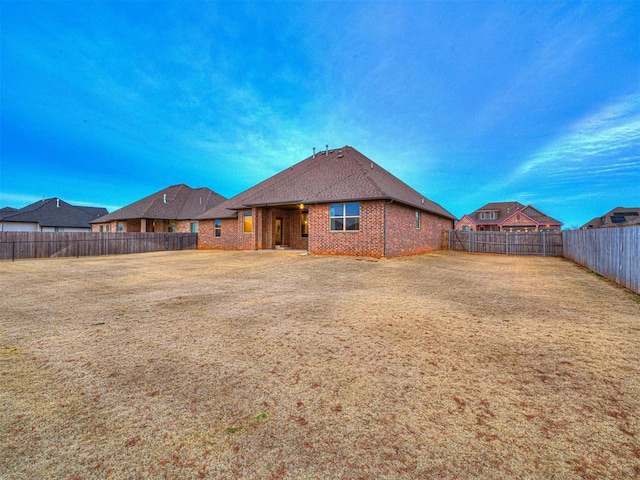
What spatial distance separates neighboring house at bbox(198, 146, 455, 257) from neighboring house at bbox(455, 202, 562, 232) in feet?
98.8

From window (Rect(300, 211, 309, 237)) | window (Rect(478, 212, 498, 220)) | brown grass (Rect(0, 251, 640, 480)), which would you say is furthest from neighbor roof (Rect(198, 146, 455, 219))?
window (Rect(478, 212, 498, 220))

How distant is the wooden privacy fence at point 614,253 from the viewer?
24.4ft

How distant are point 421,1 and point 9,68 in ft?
160

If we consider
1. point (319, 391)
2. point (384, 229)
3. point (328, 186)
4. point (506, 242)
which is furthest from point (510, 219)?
point (319, 391)

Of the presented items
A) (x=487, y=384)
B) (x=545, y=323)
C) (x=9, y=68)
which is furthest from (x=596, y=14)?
(x=9, y=68)

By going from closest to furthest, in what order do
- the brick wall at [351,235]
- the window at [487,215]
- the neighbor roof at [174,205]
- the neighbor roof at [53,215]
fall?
the brick wall at [351,235] < the neighbor roof at [174,205] < the neighbor roof at [53,215] < the window at [487,215]

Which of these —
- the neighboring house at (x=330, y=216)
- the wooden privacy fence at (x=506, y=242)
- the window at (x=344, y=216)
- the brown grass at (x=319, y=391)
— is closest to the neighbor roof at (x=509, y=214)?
the neighboring house at (x=330, y=216)

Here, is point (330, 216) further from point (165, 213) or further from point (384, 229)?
point (165, 213)

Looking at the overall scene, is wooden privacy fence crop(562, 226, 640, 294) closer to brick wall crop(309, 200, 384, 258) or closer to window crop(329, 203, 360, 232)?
brick wall crop(309, 200, 384, 258)

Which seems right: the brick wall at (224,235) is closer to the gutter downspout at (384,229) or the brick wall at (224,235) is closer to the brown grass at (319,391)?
the gutter downspout at (384,229)

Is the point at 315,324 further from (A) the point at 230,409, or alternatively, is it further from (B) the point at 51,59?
(B) the point at 51,59

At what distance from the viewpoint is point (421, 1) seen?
74.2 ft

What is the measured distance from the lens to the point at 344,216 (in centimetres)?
1557

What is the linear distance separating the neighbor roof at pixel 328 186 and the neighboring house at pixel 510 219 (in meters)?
33.0
